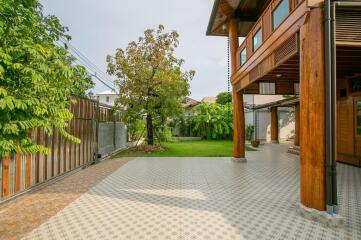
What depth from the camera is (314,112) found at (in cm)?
426

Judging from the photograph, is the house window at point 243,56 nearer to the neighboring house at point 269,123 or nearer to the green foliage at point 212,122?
the green foliage at point 212,122

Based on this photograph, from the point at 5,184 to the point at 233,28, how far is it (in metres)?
9.46

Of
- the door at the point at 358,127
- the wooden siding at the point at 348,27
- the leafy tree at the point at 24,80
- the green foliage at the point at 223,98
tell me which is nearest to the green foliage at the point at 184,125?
the green foliage at the point at 223,98

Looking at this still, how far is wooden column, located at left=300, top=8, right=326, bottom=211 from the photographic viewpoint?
13.7 ft

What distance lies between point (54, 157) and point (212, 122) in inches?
695

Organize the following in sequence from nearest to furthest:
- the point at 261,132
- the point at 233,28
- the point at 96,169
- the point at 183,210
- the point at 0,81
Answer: the point at 0,81, the point at 183,210, the point at 96,169, the point at 233,28, the point at 261,132

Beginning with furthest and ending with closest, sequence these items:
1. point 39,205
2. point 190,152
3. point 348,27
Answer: point 190,152 → point 39,205 → point 348,27

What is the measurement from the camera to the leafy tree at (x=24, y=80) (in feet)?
9.01

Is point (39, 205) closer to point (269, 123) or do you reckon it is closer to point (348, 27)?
point (348, 27)

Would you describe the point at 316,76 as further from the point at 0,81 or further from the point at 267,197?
the point at 0,81

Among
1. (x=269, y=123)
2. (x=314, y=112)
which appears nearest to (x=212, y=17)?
(x=314, y=112)

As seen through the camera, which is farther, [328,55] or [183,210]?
[183,210]

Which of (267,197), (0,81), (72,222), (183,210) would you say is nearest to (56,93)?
(0,81)

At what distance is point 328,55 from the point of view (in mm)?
4102
